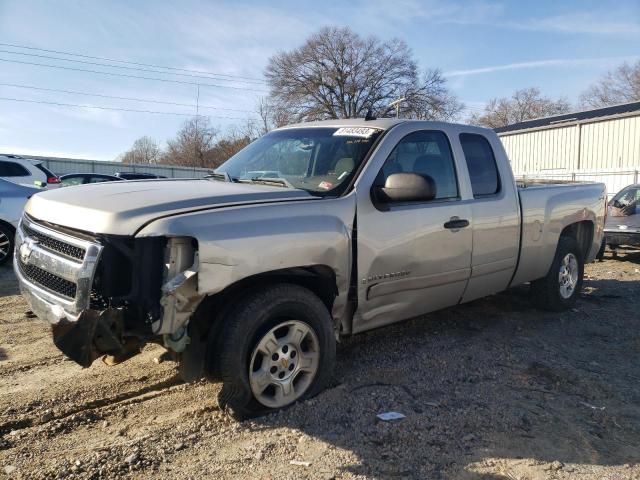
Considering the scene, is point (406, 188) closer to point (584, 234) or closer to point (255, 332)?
point (255, 332)

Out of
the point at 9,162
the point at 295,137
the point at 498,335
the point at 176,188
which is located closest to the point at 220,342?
the point at 176,188

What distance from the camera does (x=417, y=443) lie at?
10.4 ft

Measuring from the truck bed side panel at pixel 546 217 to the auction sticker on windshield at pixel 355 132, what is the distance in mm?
1929

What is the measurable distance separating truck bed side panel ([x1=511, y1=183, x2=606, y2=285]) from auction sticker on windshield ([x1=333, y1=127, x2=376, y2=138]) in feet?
6.33

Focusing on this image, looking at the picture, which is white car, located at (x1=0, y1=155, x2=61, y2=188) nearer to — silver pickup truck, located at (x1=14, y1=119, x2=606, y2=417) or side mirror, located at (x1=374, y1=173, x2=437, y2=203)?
silver pickup truck, located at (x1=14, y1=119, x2=606, y2=417)

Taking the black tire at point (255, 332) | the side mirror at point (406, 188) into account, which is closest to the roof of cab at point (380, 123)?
the side mirror at point (406, 188)

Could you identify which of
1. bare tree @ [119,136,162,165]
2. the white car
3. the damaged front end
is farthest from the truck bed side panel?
bare tree @ [119,136,162,165]

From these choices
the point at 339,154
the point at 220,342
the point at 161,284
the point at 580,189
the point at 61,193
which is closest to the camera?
the point at 161,284

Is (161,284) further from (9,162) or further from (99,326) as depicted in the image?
(9,162)

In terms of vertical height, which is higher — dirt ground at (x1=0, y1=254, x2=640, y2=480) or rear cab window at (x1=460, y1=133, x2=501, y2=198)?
rear cab window at (x1=460, y1=133, x2=501, y2=198)

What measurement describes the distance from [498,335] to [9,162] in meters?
9.55

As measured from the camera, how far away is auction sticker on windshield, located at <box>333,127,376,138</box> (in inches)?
166

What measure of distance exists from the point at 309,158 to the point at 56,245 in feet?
6.49

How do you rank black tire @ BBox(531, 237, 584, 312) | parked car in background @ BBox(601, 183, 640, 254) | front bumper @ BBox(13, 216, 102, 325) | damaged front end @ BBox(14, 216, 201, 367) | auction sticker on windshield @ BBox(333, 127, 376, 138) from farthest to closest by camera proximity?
parked car in background @ BBox(601, 183, 640, 254), black tire @ BBox(531, 237, 584, 312), auction sticker on windshield @ BBox(333, 127, 376, 138), front bumper @ BBox(13, 216, 102, 325), damaged front end @ BBox(14, 216, 201, 367)
